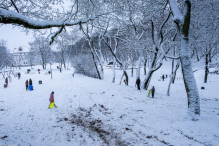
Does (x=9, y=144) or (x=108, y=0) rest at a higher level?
(x=108, y=0)

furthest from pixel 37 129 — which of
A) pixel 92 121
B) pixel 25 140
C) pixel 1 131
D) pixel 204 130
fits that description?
pixel 204 130

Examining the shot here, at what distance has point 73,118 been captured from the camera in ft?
20.6

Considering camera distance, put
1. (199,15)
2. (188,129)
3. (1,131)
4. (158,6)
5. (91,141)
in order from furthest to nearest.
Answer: (199,15), (158,6), (1,131), (188,129), (91,141)

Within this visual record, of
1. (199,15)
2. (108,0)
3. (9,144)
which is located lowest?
(9,144)

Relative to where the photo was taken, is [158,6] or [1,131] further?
[158,6]

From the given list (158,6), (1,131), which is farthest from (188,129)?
(1,131)

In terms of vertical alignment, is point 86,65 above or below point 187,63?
below

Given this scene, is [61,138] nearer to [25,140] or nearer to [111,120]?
[25,140]

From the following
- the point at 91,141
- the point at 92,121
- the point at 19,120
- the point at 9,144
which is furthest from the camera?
the point at 19,120

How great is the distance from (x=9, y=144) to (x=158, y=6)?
9.45m

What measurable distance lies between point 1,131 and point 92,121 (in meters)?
3.77

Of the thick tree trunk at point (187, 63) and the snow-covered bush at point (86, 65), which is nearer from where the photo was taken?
the thick tree trunk at point (187, 63)

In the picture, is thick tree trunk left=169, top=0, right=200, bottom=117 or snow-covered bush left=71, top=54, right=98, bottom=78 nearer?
thick tree trunk left=169, top=0, right=200, bottom=117

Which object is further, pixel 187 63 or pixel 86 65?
pixel 86 65
